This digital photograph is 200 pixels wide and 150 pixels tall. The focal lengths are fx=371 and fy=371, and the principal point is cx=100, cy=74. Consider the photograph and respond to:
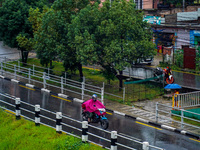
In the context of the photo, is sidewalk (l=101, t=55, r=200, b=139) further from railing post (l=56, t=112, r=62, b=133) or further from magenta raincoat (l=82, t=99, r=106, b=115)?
railing post (l=56, t=112, r=62, b=133)

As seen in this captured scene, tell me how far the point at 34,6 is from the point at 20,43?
4887 mm

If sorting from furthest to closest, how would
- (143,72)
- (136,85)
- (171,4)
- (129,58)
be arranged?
1. (171,4)
2. (143,72)
3. (136,85)
4. (129,58)

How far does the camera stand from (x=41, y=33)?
27.8m

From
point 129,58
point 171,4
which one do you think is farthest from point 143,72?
point 171,4

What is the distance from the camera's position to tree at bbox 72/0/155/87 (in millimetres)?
24609

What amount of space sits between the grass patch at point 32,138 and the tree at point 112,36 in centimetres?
895

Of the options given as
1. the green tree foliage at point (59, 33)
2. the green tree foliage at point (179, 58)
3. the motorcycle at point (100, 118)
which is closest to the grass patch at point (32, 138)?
the motorcycle at point (100, 118)

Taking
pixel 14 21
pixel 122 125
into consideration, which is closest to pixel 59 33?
pixel 14 21

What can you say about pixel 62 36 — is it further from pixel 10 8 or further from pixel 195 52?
pixel 195 52

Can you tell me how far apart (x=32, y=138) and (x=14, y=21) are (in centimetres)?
2040

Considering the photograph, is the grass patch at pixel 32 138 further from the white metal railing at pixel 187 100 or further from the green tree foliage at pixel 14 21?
the green tree foliage at pixel 14 21

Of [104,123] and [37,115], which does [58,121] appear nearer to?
[37,115]

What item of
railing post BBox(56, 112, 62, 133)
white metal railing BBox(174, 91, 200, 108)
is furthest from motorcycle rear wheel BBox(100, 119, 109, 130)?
white metal railing BBox(174, 91, 200, 108)

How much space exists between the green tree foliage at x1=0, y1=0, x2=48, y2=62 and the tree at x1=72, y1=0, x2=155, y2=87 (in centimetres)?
963
